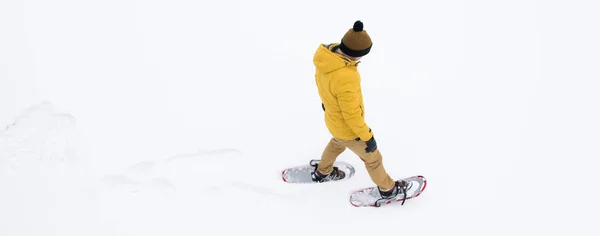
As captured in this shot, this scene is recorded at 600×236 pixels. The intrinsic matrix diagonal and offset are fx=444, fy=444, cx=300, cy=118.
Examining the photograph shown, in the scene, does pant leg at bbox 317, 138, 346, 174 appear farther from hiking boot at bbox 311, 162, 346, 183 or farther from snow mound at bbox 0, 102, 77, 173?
snow mound at bbox 0, 102, 77, 173

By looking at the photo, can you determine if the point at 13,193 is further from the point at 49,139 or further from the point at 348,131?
the point at 348,131

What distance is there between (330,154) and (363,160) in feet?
1.19

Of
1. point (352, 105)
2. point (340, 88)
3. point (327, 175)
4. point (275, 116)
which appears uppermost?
point (340, 88)

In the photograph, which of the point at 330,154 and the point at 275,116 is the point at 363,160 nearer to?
the point at 330,154

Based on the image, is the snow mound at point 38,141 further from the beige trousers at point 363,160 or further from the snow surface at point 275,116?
the beige trousers at point 363,160

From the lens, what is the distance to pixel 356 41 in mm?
3006

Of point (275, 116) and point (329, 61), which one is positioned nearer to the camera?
point (329, 61)

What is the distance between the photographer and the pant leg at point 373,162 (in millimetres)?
3602

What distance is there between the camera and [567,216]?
3.90m

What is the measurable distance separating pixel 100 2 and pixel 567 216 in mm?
6499

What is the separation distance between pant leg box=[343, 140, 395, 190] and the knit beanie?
81 centimetres

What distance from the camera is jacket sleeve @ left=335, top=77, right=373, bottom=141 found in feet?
10.1

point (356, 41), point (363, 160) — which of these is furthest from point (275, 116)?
point (356, 41)

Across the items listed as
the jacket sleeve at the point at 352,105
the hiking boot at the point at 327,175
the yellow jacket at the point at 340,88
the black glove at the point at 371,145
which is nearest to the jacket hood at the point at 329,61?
the yellow jacket at the point at 340,88
